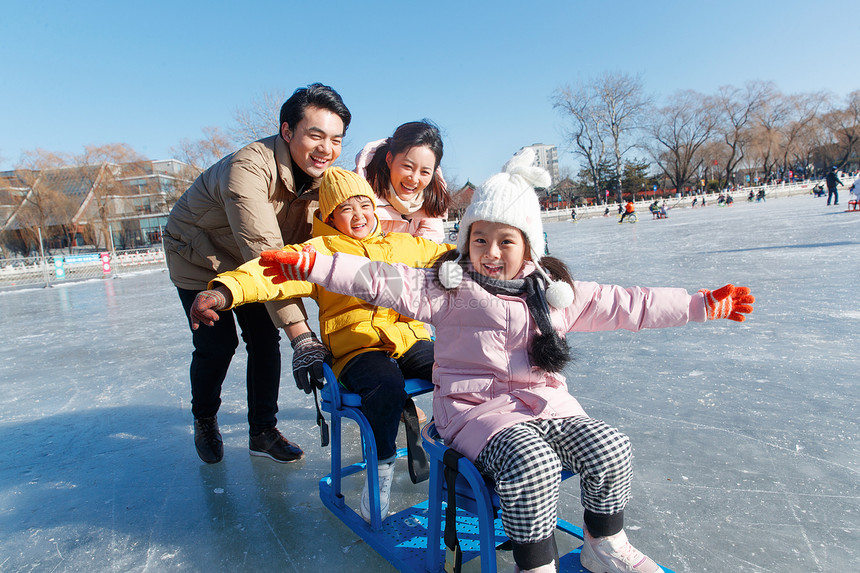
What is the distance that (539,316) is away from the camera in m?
1.50

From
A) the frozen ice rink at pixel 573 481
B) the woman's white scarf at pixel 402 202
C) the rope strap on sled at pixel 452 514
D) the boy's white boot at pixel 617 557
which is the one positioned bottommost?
the frozen ice rink at pixel 573 481

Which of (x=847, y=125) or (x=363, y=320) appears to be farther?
(x=847, y=125)

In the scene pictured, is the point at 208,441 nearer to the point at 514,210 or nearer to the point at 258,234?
the point at 258,234

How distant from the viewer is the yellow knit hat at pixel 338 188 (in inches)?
75.1

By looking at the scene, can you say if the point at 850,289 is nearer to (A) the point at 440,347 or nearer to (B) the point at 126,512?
(A) the point at 440,347

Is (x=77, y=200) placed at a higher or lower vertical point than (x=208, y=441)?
higher

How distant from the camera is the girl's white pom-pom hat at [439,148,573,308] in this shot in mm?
1517

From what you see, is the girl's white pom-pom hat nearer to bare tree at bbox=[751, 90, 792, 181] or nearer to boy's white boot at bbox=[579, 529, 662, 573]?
boy's white boot at bbox=[579, 529, 662, 573]

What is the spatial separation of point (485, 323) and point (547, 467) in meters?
0.44

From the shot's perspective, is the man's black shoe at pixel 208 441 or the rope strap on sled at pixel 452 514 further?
the man's black shoe at pixel 208 441

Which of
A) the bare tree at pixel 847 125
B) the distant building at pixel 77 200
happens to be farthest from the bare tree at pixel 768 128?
the distant building at pixel 77 200

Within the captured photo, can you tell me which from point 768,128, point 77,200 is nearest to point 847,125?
point 768,128

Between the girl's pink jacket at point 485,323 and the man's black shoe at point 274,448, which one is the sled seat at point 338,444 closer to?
the girl's pink jacket at point 485,323

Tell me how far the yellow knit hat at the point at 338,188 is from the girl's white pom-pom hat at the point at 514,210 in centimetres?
50
